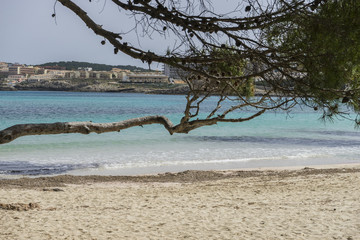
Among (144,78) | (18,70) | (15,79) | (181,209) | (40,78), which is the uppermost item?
(18,70)

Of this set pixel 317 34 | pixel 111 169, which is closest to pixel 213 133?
pixel 111 169

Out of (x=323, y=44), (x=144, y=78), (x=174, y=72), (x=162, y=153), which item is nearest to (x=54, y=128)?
(x=174, y=72)

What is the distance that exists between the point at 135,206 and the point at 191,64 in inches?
110

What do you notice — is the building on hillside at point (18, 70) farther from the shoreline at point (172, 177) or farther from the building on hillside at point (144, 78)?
the shoreline at point (172, 177)

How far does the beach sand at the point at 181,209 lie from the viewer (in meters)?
4.48

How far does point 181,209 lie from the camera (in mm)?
5609

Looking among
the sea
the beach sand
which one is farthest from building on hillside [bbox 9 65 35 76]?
the beach sand

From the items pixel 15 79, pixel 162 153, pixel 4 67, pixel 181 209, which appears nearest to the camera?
pixel 181 209

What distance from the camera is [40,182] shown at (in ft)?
27.4

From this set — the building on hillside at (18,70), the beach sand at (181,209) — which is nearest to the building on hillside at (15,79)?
the building on hillside at (18,70)

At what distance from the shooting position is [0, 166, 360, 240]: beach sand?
14.7 ft

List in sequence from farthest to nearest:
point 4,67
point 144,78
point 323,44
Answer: point 4,67 < point 144,78 < point 323,44

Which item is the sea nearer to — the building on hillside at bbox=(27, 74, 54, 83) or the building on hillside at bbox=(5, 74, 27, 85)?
the building on hillside at bbox=(27, 74, 54, 83)

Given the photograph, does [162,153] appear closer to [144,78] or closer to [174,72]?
[174,72]
